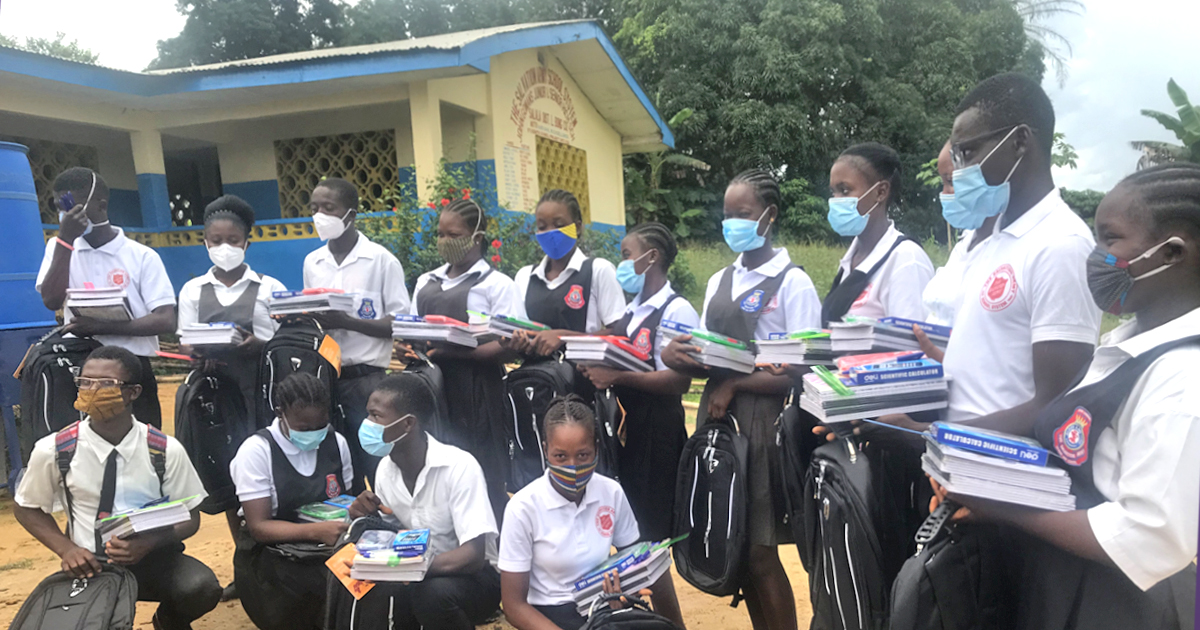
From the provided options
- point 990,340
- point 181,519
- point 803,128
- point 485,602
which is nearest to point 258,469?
point 181,519

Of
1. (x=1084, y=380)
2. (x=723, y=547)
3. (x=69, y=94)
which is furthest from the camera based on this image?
(x=69, y=94)

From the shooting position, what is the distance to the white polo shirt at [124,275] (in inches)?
163

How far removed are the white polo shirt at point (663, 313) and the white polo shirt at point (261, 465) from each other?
1592 millimetres

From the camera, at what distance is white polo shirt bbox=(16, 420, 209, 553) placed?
10.9 ft

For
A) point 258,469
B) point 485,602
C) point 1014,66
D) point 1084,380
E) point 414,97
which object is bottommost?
point 485,602

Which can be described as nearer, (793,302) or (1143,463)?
(1143,463)

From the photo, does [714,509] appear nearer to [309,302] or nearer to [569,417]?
[569,417]

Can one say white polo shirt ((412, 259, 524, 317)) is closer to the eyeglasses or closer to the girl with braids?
the eyeglasses

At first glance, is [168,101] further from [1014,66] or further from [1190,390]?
[1014,66]

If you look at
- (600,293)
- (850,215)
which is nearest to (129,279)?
(600,293)

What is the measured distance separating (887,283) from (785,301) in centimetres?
41

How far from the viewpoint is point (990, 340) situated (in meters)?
2.14

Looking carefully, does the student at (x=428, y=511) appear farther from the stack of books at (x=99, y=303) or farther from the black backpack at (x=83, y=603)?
the stack of books at (x=99, y=303)

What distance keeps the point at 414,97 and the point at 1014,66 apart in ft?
52.8
